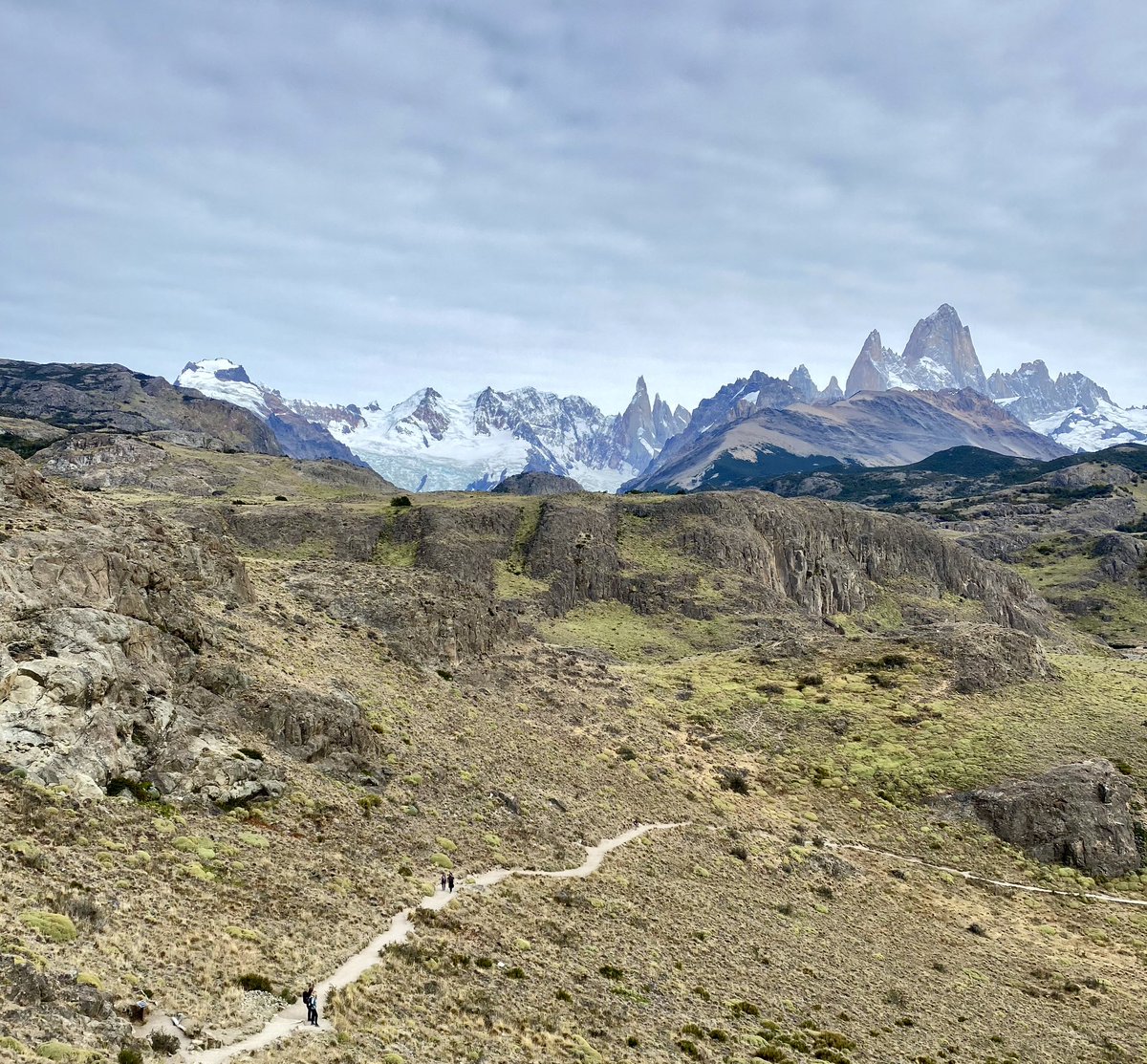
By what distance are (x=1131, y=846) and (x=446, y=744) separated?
197 feet

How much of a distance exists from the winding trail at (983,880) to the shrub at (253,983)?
5183 centimetres

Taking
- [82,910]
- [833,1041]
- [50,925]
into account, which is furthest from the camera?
[833,1041]

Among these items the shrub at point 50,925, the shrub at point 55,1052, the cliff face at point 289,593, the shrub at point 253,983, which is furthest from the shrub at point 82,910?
the cliff face at point 289,593

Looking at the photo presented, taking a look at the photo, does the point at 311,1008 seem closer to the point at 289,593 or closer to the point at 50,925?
the point at 50,925

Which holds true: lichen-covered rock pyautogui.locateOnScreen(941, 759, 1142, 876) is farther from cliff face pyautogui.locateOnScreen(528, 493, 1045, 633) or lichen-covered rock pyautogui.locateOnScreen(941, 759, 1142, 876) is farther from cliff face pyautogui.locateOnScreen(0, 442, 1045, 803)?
cliff face pyautogui.locateOnScreen(528, 493, 1045, 633)

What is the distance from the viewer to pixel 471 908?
3972 cm

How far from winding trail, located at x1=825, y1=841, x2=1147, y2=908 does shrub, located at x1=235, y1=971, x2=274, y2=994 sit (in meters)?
51.8

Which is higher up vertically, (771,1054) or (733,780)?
(733,780)

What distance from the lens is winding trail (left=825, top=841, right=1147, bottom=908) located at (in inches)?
2499

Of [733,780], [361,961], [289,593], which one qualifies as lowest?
[733,780]

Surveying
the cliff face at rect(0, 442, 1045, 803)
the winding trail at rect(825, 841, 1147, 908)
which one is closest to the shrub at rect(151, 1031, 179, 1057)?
the cliff face at rect(0, 442, 1045, 803)

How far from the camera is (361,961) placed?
31750mm

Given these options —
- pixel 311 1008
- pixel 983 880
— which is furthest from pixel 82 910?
pixel 983 880

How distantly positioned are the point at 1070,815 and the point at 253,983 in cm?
7028
